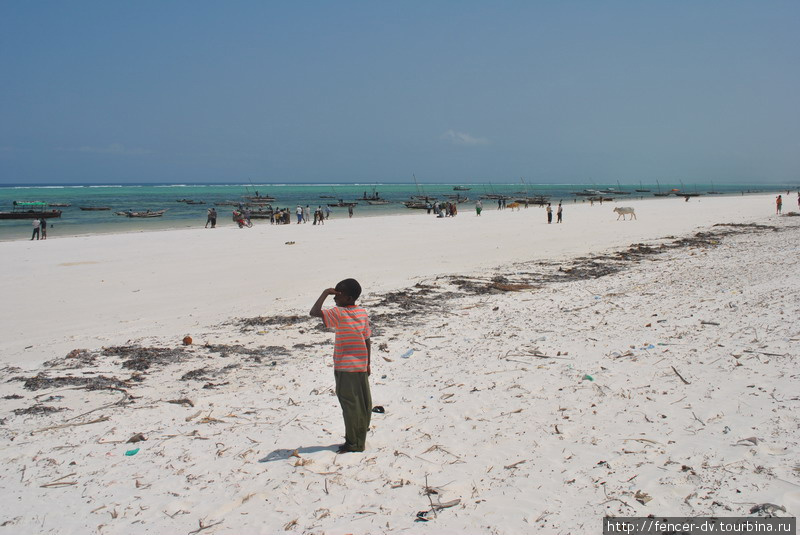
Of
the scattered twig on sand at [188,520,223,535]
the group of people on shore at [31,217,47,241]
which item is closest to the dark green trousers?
the scattered twig on sand at [188,520,223,535]

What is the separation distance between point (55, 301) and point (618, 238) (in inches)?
859

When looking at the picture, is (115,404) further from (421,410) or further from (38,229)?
(38,229)

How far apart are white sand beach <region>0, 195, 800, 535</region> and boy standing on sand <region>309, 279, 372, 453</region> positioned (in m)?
0.50

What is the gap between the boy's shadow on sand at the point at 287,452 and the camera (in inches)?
187

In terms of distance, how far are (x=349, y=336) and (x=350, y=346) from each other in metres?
0.09

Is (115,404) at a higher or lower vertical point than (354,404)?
lower

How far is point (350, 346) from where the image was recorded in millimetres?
4582

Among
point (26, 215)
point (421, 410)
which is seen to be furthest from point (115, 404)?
point (26, 215)

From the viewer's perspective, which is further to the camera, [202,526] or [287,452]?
[287,452]

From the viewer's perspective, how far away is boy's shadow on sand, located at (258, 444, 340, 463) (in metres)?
4.74

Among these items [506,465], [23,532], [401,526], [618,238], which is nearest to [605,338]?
[506,465]

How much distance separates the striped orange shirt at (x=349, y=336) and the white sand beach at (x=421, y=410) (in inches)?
33.3

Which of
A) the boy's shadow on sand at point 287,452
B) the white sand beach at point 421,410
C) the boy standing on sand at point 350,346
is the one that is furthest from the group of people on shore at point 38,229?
the boy standing on sand at point 350,346

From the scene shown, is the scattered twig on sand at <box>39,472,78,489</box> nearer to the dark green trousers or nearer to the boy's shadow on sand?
the boy's shadow on sand
